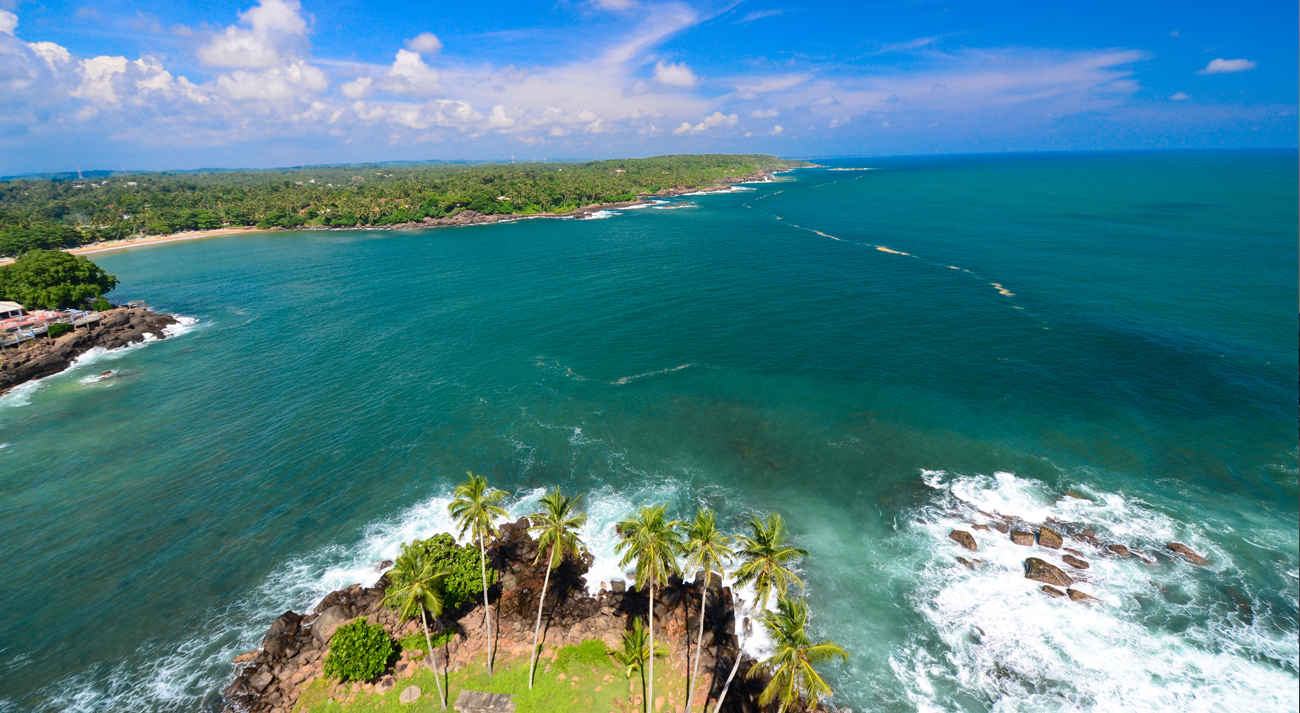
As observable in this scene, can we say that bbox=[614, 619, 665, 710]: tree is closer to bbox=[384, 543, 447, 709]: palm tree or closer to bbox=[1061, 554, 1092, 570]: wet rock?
bbox=[384, 543, 447, 709]: palm tree

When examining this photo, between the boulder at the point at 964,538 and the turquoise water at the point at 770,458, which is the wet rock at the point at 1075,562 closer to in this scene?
the turquoise water at the point at 770,458

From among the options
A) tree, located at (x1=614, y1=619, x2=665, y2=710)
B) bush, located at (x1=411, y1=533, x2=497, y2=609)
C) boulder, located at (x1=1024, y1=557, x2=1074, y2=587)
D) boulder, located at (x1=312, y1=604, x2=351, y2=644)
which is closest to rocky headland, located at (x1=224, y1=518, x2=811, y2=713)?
boulder, located at (x1=312, y1=604, x2=351, y2=644)

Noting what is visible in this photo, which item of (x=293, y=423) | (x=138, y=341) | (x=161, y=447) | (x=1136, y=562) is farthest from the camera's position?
(x=138, y=341)

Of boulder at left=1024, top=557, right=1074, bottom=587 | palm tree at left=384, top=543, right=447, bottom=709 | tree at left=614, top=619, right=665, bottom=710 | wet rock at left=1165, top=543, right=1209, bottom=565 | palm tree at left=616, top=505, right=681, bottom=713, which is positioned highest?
palm tree at left=616, top=505, right=681, bottom=713

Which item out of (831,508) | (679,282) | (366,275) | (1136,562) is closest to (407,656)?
(831,508)

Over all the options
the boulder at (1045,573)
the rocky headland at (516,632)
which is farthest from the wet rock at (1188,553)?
the rocky headland at (516,632)

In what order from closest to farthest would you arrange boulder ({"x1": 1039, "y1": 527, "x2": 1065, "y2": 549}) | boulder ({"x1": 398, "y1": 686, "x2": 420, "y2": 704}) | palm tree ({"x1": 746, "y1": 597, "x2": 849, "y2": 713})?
palm tree ({"x1": 746, "y1": 597, "x2": 849, "y2": 713}), boulder ({"x1": 398, "y1": 686, "x2": 420, "y2": 704}), boulder ({"x1": 1039, "y1": 527, "x2": 1065, "y2": 549})

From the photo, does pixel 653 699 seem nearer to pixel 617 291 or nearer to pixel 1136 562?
pixel 1136 562
